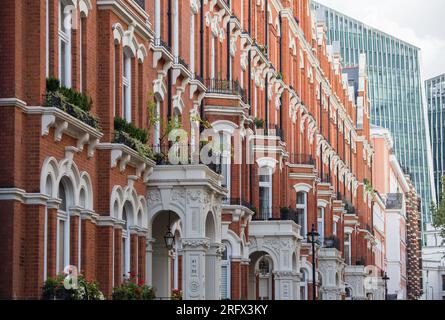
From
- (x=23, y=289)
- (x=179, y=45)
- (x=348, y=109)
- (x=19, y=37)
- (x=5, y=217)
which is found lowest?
(x=23, y=289)

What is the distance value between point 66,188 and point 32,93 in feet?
10.4

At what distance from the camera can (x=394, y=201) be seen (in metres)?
133

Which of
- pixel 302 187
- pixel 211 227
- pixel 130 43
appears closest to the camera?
pixel 130 43

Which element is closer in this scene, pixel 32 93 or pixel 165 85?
pixel 32 93

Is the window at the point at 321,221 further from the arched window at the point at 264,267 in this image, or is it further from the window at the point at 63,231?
the window at the point at 63,231

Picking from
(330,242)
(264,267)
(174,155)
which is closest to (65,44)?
(174,155)

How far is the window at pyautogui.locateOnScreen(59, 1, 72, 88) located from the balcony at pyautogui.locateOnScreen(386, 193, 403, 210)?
355ft

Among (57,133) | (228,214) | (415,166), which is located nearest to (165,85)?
(228,214)

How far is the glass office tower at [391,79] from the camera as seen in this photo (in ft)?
287

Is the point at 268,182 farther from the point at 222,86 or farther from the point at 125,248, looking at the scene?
the point at 125,248

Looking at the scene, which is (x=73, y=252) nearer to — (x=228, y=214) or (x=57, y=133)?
(x=57, y=133)

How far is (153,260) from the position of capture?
1329 inches

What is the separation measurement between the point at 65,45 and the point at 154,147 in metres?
8.06

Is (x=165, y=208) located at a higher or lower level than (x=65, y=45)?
lower
